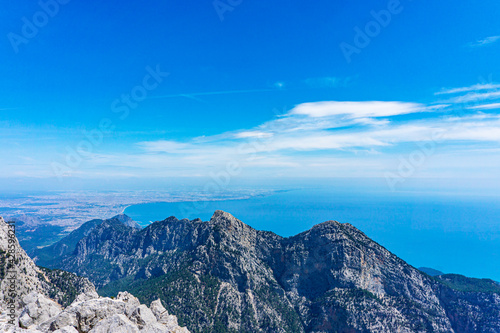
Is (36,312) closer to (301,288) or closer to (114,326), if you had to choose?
(114,326)

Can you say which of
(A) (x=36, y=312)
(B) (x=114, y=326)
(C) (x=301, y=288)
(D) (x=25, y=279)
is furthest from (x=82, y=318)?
(C) (x=301, y=288)

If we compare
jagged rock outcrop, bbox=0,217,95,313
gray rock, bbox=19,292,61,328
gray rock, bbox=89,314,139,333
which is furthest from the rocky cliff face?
gray rock, bbox=89,314,139,333

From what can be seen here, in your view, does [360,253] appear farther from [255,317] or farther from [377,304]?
[255,317]

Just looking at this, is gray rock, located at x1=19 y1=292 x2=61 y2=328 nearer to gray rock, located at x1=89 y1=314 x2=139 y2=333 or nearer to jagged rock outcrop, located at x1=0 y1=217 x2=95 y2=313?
gray rock, located at x1=89 y1=314 x2=139 y2=333

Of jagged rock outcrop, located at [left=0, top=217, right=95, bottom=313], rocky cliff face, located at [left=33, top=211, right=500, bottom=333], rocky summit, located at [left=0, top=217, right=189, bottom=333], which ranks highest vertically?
rocky summit, located at [left=0, top=217, right=189, bottom=333]

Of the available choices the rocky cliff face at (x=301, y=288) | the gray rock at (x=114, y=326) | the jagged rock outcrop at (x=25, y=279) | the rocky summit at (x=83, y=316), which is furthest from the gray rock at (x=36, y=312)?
the rocky cliff face at (x=301, y=288)

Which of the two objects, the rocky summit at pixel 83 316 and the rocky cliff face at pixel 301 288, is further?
the rocky cliff face at pixel 301 288

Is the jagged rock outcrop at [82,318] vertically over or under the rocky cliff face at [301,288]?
over

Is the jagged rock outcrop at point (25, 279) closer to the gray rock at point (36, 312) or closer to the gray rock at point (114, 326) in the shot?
the gray rock at point (36, 312)
